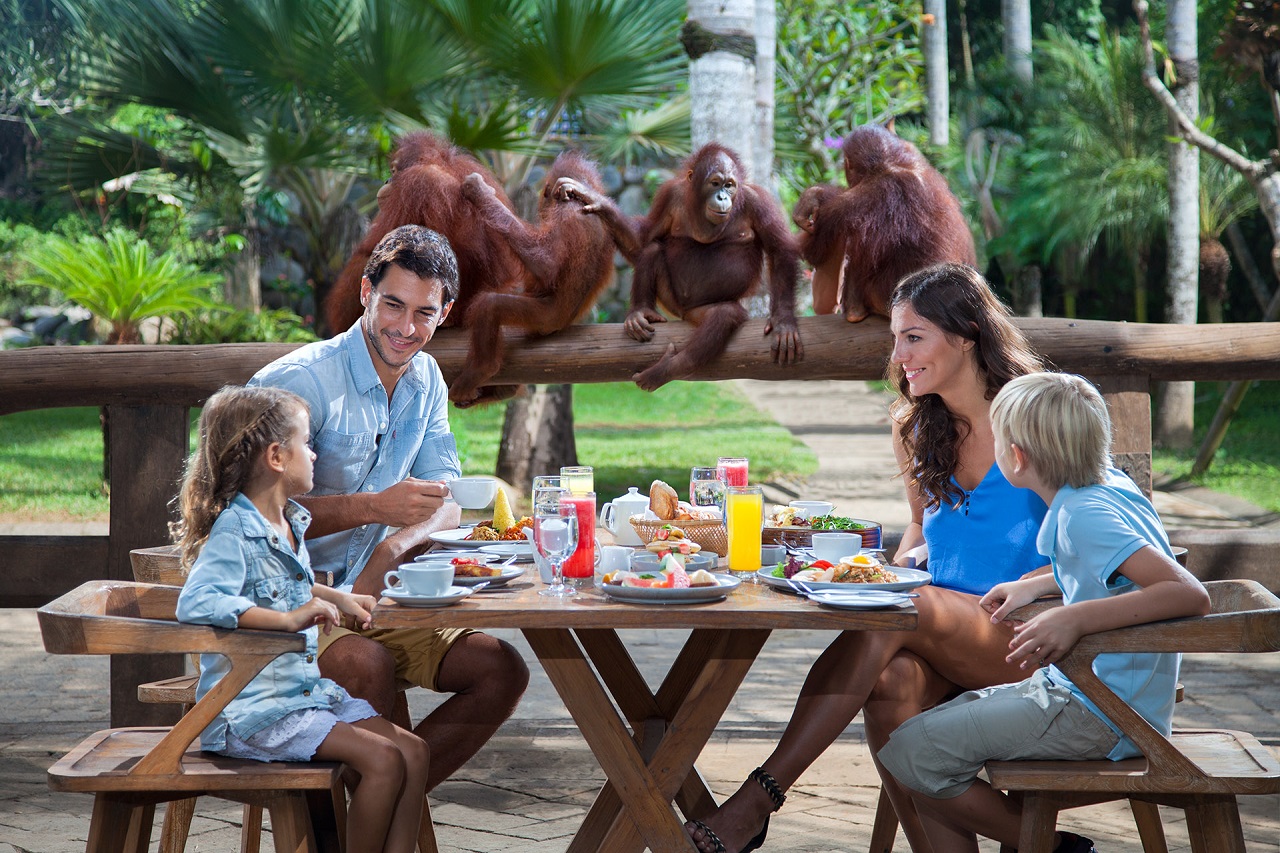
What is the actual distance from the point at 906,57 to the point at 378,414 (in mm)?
12735

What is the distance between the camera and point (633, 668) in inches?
105

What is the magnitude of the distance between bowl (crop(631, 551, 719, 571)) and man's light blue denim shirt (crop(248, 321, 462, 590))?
0.77m

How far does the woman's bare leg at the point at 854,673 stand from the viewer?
226 cm

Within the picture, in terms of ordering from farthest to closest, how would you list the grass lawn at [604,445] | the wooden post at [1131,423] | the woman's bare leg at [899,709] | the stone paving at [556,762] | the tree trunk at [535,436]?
the grass lawn at [604,445] → the tree trunk at [535,436] → the wooden post at [1131,423] → the stone paving at [556,762] → the woman's bare leg at [899,709]

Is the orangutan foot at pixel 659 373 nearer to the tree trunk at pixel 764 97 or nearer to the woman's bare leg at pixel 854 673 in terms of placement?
the woman's bare leg at pixel 854 673

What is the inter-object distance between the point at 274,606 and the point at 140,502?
1.74 meters

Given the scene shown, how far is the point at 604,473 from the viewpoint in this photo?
368 inches

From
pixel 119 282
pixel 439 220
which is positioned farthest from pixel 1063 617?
pixel 119 282

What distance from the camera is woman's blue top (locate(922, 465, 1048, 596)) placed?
251cm

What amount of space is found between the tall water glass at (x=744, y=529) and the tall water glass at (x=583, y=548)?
0.26 meters

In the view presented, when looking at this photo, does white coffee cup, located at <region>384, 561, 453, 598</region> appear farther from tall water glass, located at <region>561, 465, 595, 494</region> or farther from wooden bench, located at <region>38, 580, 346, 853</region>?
tall water glass, located at <region>561, 465, 595, 494</region>

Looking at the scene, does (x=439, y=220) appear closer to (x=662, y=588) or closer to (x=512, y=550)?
(x=512, y=550)

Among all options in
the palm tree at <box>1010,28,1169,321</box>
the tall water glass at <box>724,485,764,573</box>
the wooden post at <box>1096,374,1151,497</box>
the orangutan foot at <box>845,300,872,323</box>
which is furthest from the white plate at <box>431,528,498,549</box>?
the palm tree at <box>1010,28,1169,321</box>

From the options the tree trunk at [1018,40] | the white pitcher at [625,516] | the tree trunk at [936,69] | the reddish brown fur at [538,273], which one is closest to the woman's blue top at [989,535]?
the white pitcher at [625,516]
